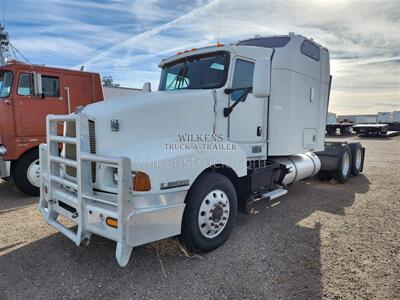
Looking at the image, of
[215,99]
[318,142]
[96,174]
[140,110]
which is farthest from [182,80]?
[318,142]

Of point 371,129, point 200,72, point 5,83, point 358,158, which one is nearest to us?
point 200,72

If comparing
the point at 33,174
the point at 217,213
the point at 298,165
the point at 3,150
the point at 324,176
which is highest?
the point at 3,150

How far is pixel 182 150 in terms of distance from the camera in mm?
3299

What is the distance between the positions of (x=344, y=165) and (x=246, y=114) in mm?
4857

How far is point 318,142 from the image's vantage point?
6613 millimetres

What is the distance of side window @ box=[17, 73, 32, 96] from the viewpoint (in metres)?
6.30

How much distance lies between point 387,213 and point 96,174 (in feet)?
16.7

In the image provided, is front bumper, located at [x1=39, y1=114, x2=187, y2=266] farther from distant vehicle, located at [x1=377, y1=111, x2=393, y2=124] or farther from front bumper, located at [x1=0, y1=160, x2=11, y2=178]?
distant vehicle, located at [x1=377, y1=111, x2=393, y2=124]

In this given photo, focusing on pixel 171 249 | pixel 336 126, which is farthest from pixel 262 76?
pixel 336 126

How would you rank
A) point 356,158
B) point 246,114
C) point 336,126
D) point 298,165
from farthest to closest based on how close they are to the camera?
point 336,126
point 356,158
point 298,165
point 246,114

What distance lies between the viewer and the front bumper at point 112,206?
2.67 m

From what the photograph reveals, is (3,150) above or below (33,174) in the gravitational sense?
above

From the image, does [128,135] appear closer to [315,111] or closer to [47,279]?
[47,279]

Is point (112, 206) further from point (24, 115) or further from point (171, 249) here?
point (24, 115)
